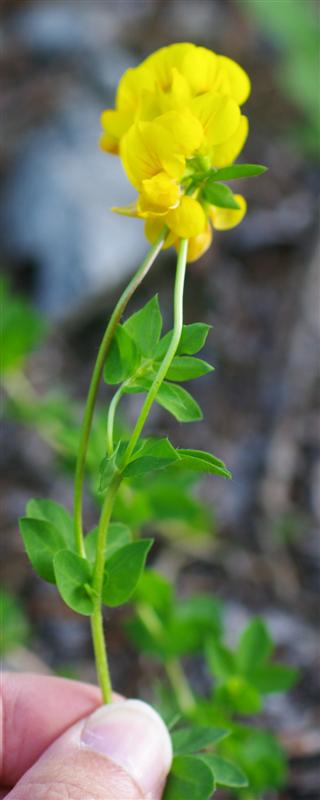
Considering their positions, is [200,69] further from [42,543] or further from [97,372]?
[42,543]

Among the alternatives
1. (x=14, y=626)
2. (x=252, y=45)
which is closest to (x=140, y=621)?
(x=14, y=626)

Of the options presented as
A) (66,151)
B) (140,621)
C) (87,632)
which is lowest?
(87,632)

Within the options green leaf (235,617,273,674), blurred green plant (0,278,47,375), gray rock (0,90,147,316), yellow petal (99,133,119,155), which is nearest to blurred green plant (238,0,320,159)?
gray rock (0,90,147,316)

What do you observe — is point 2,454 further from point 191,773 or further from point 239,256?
point 191,773

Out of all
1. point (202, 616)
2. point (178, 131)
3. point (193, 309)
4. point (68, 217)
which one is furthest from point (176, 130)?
point (68, 217)

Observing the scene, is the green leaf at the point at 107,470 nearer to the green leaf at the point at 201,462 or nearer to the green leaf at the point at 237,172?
the green leaf at the point at 201,462

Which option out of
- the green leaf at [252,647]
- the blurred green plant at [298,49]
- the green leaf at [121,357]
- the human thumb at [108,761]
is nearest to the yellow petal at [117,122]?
the green leaf at [121,357]
